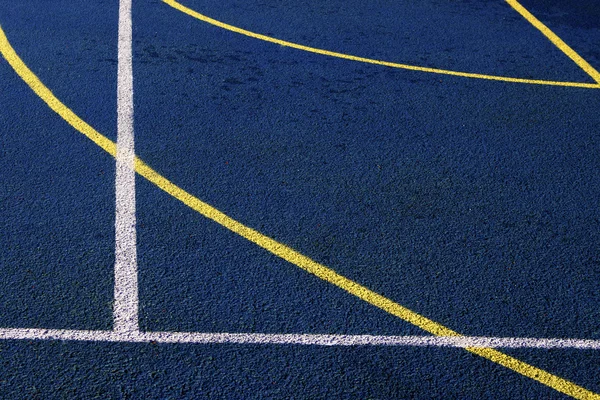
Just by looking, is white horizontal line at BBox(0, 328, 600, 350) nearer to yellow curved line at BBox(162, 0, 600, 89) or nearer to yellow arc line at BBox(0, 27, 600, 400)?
yellow arc line at BBox(0, 27, 600, 400)

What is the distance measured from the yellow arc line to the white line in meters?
0.11

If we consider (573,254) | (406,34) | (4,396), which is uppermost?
(406,34)

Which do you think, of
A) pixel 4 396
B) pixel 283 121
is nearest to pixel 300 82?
pixel 283 121

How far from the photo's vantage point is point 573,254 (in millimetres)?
5344

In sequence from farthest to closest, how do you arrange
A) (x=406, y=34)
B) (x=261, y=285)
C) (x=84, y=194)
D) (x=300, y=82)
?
(x=406, y=34) → (x=300, y=82) → (x=84, y=194) → (x=261, y=285)

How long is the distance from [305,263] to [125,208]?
133 centimetres

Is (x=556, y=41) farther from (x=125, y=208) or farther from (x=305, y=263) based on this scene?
(x=125, y=208)

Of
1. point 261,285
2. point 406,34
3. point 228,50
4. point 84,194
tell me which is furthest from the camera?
point 406,34

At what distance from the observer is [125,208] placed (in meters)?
5.42

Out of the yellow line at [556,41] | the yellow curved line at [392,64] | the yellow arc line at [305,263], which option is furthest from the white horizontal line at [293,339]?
the yellow line at [556,41]

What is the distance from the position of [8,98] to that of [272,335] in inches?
142

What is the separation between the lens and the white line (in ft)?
15.0

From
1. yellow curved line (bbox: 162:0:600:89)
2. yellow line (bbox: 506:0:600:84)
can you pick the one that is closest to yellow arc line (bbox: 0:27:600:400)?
yellow curved line (bbox: 162:0:600:89)

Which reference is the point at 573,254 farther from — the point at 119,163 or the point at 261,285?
the point at 119,163
